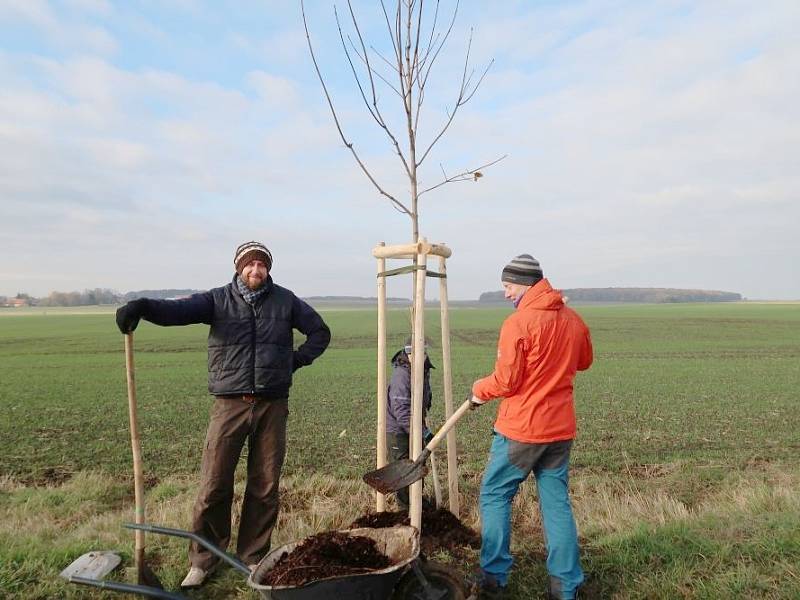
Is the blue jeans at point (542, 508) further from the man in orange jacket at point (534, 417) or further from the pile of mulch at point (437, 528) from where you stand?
the pile of mulch at point (437, 528)

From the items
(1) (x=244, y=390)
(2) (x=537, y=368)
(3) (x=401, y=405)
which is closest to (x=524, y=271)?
(2) (x=537, y=368)

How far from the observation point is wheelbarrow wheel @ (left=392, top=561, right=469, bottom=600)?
2.95 metres

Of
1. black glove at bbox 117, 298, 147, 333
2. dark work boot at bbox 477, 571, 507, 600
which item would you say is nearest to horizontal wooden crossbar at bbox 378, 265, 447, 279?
black glove at bbox 117, 298, 147, 333

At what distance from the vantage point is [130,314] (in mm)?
3469

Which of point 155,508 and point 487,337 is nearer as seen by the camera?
point 155,508

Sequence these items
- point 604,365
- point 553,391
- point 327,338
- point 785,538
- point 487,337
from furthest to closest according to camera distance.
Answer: point 487,337 < point 604,365 < point 327,338 < point 785,538 < point 553,391

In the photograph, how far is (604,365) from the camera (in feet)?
74.9

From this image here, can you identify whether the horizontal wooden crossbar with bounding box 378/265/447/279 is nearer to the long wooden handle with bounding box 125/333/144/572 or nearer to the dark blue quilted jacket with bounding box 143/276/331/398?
the dark blue quilted jacket with bounding box 143/276/331/398

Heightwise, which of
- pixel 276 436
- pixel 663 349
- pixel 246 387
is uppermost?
pixel 246 387

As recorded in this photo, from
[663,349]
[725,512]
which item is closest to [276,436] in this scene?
[725,512]

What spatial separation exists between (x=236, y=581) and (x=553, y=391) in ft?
7.89

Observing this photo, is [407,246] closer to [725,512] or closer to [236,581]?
[236,581]

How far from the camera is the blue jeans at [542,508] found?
328cm

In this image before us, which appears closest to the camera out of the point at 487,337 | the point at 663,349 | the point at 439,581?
the point at 439,581
